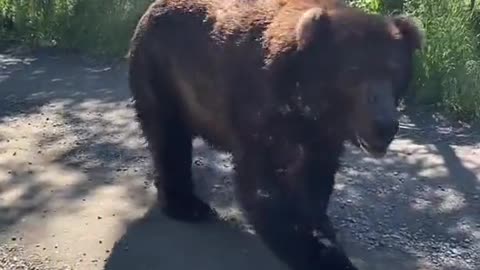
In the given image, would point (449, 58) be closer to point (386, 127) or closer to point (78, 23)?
point (386, 127)

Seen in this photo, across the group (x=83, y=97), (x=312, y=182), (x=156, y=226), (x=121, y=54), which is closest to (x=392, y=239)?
(x=312, y=182)

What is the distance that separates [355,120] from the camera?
172 inches

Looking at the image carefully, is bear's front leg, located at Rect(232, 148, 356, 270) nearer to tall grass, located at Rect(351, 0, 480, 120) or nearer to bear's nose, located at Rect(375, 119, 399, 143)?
bear's nose, located at Rect(375, 119, 399, 143)

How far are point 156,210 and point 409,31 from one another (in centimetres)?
217

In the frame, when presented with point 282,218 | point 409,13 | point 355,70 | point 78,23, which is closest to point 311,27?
point 355,70

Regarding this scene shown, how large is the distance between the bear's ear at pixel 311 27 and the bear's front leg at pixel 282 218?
0.69 meters

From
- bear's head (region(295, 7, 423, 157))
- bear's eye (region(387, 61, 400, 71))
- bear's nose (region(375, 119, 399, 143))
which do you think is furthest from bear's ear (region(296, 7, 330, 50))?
bear's nose (region(375, 119, 399, 143))

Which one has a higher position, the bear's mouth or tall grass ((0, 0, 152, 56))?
the bear's mouth

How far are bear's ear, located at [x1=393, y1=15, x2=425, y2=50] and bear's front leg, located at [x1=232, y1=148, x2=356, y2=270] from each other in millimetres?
862

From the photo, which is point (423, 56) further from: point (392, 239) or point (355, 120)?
point (355, 120)

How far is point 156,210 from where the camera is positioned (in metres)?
5.97

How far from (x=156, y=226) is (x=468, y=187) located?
2088 mm

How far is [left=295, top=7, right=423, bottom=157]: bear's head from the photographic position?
4.29 meters

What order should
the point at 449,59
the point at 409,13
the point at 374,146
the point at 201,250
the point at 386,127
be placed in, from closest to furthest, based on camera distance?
the point at 386,127, the point at 374,146, the point at 201,250, the point at 449,59, the point at 409,13
